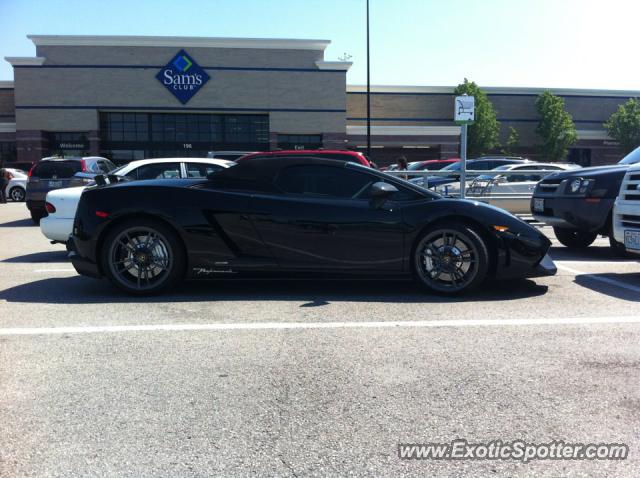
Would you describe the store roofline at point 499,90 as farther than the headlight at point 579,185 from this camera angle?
Yes

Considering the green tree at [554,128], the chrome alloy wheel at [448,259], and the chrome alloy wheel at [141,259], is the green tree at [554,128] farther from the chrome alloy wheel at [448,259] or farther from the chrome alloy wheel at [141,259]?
the chrome alloy wheel at [141,259]

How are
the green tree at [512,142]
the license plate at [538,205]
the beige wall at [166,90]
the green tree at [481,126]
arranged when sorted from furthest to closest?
the green tree at [512,142] < the green tree at [481,126] < the beige wall at [166,90] < the license plate at [538,205]

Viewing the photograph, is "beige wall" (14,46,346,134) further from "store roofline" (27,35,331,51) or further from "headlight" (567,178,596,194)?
"headlight" (567,178,596,194)

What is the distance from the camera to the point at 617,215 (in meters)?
6.66

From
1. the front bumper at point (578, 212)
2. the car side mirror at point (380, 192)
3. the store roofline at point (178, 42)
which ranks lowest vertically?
the front bumper at point (578, 212)

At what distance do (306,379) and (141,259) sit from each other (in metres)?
2.86

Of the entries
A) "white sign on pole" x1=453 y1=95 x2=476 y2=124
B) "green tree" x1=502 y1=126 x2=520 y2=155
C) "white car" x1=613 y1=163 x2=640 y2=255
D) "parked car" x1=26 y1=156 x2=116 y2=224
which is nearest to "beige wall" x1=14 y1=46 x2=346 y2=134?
"green tree" x1=502 y1=126 x2=520 y2=155

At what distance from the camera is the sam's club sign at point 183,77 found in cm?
4116

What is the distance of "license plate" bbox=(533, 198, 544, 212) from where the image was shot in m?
9.18

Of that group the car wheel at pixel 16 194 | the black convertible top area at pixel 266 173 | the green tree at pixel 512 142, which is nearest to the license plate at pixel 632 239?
the black convertible top area at pixel 266 173

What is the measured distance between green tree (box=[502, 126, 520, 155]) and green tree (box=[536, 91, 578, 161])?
211 cm

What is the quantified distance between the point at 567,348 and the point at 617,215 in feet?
10.3

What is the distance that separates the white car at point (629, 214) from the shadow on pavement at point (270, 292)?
114 cm

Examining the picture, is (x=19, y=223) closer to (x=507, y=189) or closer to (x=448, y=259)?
(x=448, y=259)
